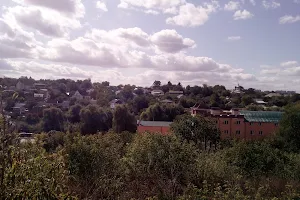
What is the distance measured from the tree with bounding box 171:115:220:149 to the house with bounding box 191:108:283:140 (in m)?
6.78

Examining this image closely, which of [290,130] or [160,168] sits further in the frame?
[290,130]

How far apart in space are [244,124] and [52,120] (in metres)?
16.1

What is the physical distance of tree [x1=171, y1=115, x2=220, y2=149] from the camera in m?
17.3

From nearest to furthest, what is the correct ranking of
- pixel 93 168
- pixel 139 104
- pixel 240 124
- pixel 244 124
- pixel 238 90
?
1. pixel 93 168
2. pixel 240 124
3. pixel 244 124
4. pixel 139 104
5. pixel 238 90

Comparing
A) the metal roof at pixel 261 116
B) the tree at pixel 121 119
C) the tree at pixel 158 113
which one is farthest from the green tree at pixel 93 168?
the tree at pixel 158 113

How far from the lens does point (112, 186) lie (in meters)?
6.25

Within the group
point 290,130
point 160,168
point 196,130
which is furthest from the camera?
point 290,130

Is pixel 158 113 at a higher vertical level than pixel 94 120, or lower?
higher

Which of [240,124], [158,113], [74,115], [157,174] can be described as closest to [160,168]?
[157,174]

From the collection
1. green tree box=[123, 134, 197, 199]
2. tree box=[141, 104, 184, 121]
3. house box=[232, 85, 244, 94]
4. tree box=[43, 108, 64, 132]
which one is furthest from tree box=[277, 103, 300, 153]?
house box=[232, 85, 244, 94]

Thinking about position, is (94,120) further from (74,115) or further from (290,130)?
(290,130)

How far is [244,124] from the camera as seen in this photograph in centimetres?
2606

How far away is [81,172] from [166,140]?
6.46 feet

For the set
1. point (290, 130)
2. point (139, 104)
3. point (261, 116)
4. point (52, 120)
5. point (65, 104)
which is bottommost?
point (52, 120)
